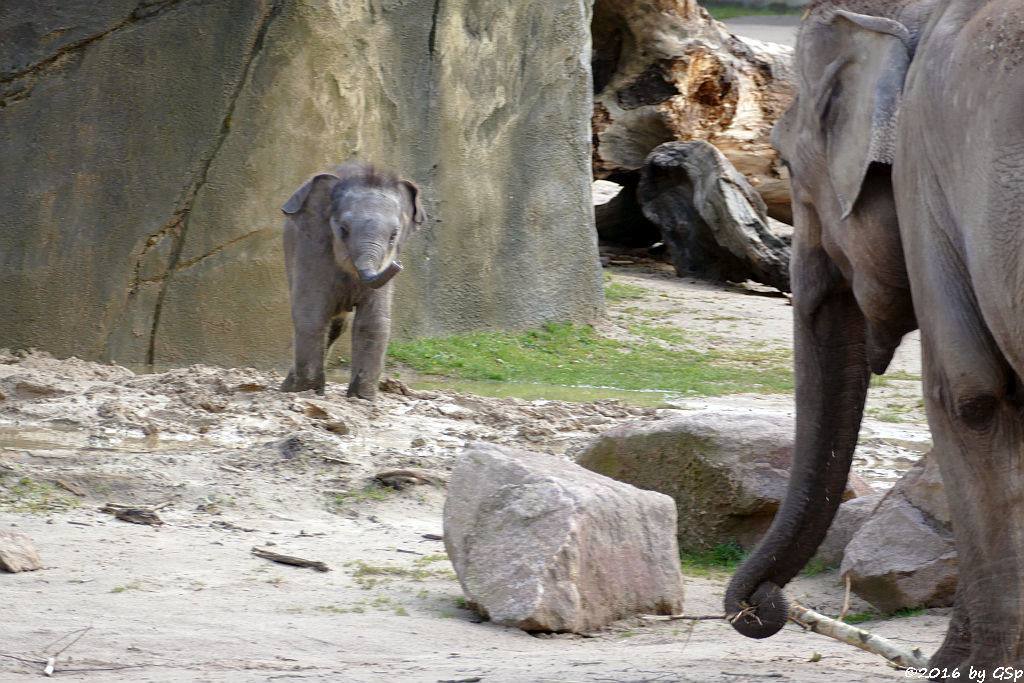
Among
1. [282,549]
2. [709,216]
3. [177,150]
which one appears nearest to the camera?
[282,549]

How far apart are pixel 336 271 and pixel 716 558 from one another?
3.25 metres

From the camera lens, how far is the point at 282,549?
421 centimetres

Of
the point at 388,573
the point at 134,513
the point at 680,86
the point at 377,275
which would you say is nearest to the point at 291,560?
the point at 388,573

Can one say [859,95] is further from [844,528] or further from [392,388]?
[392,388]

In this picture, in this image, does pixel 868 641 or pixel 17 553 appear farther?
pixel 17 553

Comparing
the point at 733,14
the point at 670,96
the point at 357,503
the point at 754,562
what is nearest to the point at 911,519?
the point at 754,562

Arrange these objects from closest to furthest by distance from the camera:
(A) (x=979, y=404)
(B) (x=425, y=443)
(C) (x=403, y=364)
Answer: (A) (x=979, y=404), (B) (x=425, y=443), (C) (x=403, y=364)

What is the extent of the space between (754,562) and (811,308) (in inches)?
24.5

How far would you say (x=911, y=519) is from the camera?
393 cm

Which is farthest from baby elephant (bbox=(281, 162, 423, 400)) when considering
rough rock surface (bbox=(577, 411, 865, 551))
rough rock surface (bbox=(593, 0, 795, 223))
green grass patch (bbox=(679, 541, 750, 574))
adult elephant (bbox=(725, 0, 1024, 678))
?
rough rock surface (bbox=(593, 0, 795, 223))

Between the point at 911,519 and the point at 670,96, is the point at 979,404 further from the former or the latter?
the point at 670,96

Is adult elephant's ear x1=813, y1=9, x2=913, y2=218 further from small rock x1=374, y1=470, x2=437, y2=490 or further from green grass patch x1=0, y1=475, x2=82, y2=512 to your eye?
green grass patch x1=0, y1=475, x2=82, y2=512

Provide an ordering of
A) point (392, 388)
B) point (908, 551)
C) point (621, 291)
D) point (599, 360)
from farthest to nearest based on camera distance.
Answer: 1. point (621, 291)
2. point (599, 360)
3. point (392, 388)
4. point (908, 551)

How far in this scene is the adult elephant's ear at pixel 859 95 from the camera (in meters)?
Result: 2.47
